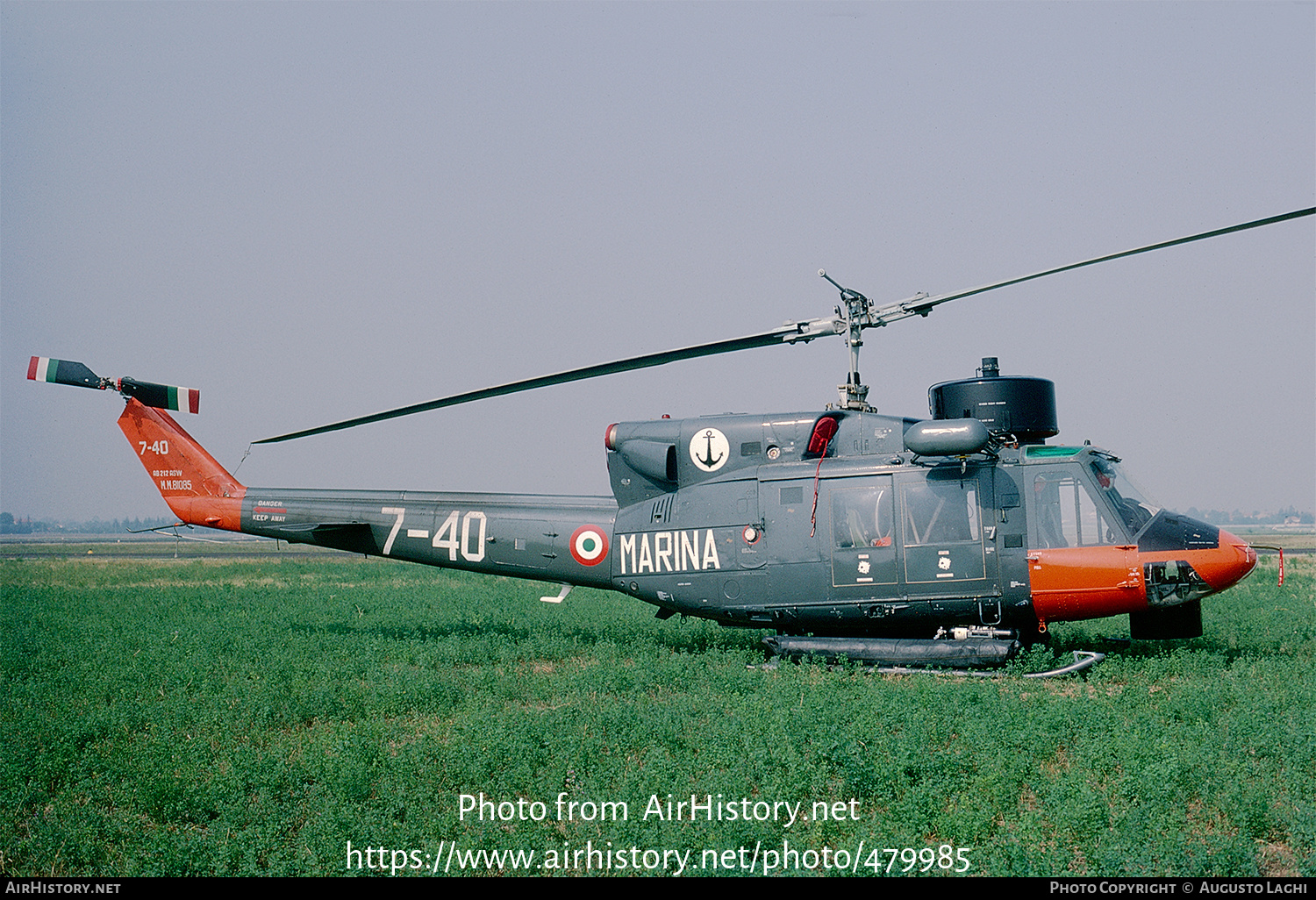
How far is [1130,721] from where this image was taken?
289 inches

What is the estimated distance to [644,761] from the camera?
6930 mm

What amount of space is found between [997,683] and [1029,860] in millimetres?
4067

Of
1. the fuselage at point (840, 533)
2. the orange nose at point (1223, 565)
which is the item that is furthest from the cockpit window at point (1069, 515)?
the orange nose at point (1223, 565)

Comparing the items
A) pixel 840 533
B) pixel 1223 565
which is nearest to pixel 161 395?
pixel 840 533

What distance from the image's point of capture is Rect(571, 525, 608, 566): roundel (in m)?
11.6

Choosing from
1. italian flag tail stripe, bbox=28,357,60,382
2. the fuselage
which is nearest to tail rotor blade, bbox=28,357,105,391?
italian flag tail stripe, bbox=28,357,60,382

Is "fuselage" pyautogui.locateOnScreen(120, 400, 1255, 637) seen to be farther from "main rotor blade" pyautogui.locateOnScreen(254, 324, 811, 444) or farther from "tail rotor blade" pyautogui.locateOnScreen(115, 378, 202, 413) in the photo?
"tail rotor blade" pyautogui.locateOnScreen(115, 378, 202, 413)

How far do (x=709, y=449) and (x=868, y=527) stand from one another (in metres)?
2.25

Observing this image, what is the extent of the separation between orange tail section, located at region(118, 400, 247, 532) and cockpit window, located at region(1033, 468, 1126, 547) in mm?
11797

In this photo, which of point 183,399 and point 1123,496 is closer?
point 1123,496

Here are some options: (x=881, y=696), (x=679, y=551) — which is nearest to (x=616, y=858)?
(x=881, y=696)

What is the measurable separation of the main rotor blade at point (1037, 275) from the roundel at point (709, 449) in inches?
96.2

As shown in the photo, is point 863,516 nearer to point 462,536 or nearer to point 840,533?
point 840,533

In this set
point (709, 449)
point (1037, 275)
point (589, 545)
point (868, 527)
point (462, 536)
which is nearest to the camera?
point (1037, 275)
